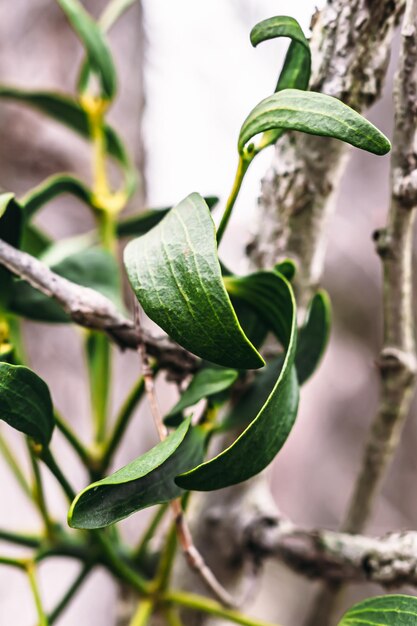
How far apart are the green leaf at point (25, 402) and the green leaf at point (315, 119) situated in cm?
15

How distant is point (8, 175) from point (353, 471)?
107 centimetres

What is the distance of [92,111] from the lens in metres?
0.58

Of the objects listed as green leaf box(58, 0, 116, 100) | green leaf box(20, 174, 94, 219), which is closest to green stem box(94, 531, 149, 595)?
green leaf box(20, 174, 94, 219)

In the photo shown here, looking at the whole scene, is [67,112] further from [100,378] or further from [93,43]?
[100,378]

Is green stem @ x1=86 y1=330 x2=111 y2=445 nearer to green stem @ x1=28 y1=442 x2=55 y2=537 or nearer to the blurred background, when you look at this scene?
green stem @ x1=28 y1=442 x2=55 y2=537

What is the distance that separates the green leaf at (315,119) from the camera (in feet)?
0.84

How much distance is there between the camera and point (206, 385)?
345mm

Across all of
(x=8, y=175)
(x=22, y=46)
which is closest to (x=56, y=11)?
(x=22, y=46)

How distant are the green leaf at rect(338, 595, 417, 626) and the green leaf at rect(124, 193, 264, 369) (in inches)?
5.6

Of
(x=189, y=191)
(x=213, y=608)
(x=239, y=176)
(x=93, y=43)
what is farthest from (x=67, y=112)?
(x=213, y=608)

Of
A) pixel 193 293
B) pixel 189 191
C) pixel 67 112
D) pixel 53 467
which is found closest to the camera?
pixel 193 293

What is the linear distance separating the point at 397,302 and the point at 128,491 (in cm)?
24

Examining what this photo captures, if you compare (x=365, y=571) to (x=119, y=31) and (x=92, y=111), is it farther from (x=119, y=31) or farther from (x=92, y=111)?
(x=119, y=31)

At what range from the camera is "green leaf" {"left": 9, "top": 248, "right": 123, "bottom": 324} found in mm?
409
